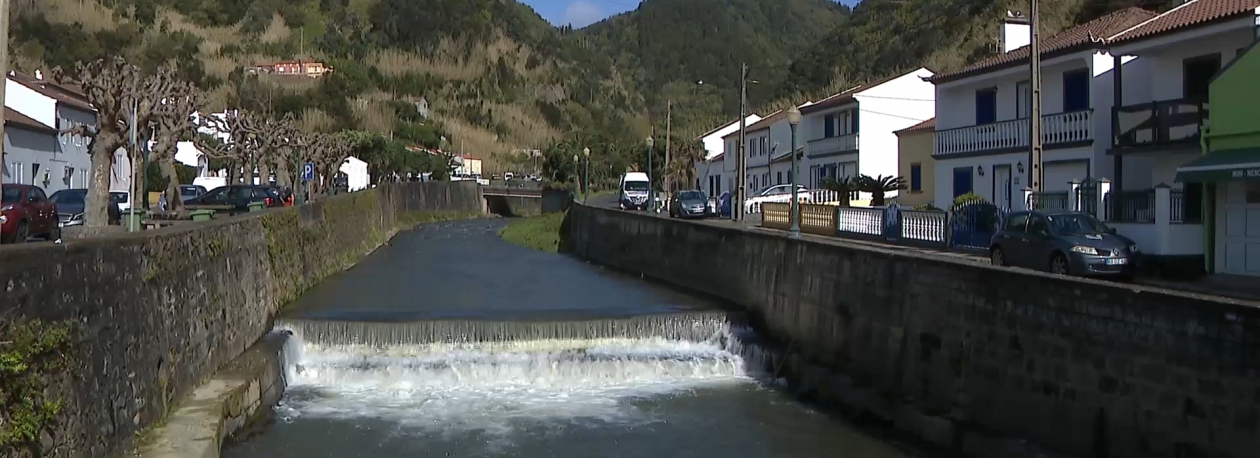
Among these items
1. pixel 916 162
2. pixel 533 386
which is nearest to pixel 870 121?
pixel 916 162

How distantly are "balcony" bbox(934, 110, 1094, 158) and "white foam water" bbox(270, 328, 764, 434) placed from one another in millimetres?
14843

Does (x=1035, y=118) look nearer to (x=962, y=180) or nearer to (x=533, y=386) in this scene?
(x=962, y=180)

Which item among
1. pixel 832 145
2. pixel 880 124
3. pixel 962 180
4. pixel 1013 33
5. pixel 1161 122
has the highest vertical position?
pixel 1013 33

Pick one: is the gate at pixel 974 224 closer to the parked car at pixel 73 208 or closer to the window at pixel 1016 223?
the window at pixel 1016 223

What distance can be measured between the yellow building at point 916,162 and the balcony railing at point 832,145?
297cm

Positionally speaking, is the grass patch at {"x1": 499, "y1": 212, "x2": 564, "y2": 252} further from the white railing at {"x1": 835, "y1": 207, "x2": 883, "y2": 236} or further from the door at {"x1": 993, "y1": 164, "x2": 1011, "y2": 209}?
the door at {"x1": 993, "y1": 164, "x2": 1011, "y2": 209}

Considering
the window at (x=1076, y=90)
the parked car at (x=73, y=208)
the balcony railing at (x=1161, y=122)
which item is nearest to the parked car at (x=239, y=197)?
the parked car at (x=73, y=208)

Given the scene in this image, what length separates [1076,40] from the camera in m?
34.4

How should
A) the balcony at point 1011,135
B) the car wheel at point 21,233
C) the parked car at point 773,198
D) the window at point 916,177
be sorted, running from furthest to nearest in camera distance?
the parked car at point 773,198 < the window at point 916,177 < the balcony at point 1011,135 < the car wheel at point 21,233

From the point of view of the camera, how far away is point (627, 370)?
22266 mm

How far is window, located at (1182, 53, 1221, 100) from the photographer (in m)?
27.7

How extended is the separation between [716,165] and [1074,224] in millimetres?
53319

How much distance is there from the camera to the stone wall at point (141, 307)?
36.7 feet

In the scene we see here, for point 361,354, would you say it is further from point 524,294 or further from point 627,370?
point 524,294
